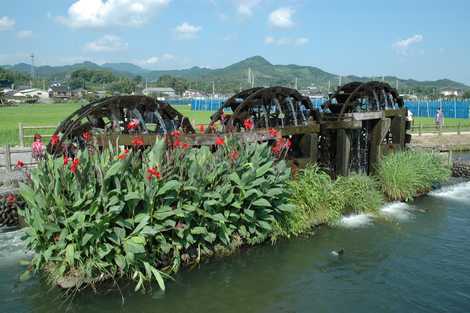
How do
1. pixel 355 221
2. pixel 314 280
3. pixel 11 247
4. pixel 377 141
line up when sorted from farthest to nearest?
pixel 377 141, pixel 355 221, pixel 11 247, pixel 314 280

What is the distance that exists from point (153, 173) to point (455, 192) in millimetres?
11694

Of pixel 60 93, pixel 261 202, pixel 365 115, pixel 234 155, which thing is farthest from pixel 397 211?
pixel 60 93

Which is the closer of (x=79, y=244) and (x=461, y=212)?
(x=79, y=244)

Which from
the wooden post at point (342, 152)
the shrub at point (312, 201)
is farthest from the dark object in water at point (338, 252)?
the wooden post at point (342, 152)

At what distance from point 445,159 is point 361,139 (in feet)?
12.5

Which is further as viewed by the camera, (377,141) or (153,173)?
(377,141)

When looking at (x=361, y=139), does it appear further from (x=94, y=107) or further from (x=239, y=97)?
(x=94, y=107)

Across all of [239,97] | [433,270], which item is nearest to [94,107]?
[239,97]

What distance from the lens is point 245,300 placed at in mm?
7047

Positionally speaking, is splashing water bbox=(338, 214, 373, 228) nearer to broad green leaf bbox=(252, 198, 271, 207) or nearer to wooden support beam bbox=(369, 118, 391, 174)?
broad green leaf bbox=(252, 198, 271, 207)

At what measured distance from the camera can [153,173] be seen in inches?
260

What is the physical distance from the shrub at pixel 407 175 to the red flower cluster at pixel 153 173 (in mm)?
8474

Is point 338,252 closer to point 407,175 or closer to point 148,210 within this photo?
point 148,210

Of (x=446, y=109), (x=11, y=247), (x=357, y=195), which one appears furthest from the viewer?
(x=446, y=109)
